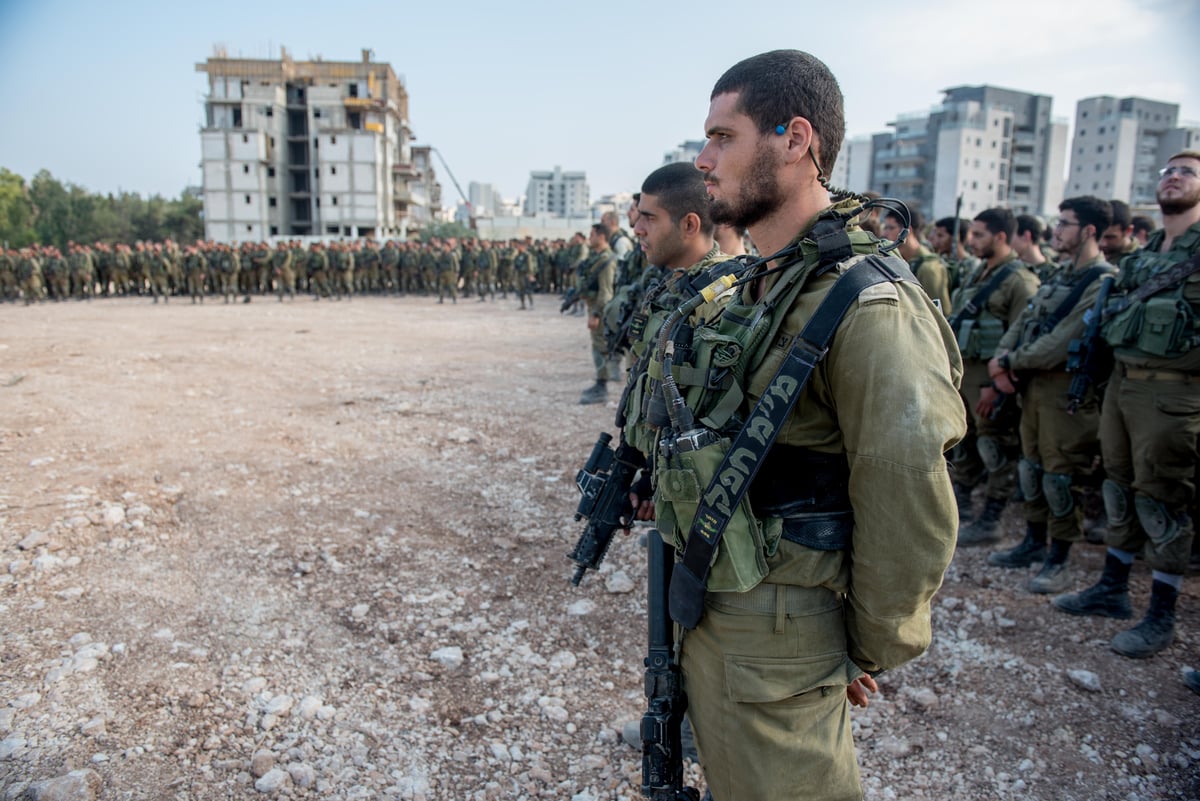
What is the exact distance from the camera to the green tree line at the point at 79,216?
174 feet

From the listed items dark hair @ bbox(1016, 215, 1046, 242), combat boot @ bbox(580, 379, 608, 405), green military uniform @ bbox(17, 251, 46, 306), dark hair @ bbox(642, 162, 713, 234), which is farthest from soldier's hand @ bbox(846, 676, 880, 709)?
green military uniform @ bbox(17, 251, 46, 306)

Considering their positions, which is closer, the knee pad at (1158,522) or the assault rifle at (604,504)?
the assault rifle at (604,504)

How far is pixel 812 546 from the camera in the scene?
55.6 inches

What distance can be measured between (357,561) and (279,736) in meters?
1.42

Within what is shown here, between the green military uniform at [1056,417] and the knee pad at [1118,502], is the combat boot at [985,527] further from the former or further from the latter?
the knee pad at [1118,502]

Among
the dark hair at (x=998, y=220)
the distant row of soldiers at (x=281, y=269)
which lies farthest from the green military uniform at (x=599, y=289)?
the distant row of soldiers at (x=281, y=269)

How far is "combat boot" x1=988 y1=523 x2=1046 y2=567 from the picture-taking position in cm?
416

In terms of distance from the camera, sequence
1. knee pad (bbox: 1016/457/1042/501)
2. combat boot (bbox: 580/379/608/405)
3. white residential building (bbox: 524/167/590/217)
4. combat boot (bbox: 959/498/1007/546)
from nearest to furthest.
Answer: knee pad (bbox: 1016/457/1042/501) → combat boot (bbox: 959/498/1007/546) → combat boot (bbox: 580/379/608/405) → white residential building (bbox: 524/167/590/217)

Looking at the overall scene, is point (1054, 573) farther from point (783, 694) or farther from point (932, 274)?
point (783, 694)

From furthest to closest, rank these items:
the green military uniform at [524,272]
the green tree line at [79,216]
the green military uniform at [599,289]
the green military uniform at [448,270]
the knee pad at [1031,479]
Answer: the green tree line at [79,216], the green military uniform at [448,270], the green military uniform at [524,272], the green military uniform at [599,289], the knee pad at [1031,479]

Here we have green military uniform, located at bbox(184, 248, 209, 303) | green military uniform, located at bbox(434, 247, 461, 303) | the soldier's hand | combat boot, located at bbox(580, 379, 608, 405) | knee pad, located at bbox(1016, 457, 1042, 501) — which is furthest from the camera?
green military uniform, located at bbox(434, 247, 461, 303)

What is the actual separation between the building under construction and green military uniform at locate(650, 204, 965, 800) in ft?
170

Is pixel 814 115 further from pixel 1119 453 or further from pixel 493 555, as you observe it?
pixel 493 555

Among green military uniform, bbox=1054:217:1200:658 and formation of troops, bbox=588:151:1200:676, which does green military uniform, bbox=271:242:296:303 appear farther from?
green military uniform, bbox=1054:217:1200:658
